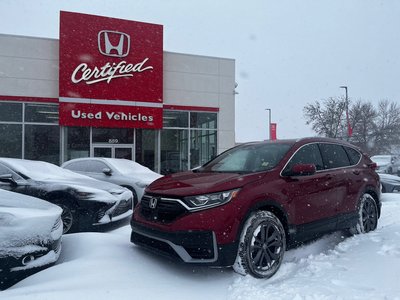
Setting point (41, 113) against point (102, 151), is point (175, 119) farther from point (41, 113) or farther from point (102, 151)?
point (41, 113)

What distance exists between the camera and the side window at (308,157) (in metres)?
4.76

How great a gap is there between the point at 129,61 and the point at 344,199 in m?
13.6

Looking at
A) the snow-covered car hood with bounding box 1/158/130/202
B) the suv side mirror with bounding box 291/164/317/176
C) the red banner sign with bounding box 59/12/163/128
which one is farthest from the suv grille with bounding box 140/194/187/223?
the red banner sign with bounding box 59/12/163/128

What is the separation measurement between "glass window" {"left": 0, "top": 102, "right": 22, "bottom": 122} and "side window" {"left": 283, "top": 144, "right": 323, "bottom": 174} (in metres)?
13.9

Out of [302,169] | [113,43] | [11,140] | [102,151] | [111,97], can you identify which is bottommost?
[302,169]

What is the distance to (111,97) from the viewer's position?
640 inches

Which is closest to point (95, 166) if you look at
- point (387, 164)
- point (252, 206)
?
point (252, 206)

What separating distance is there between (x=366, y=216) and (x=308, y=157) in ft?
5.61

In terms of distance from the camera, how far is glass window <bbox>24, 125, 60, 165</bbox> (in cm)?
1554

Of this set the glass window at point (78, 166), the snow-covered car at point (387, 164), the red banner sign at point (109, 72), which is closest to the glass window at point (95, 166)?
the glass window at point (78, 166)

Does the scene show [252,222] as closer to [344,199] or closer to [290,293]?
[290,293]

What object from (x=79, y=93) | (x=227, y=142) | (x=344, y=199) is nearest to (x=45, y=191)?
(x=344, y=199)

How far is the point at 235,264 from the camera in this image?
12.6 ft

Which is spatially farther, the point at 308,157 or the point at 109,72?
the point at 109,72
